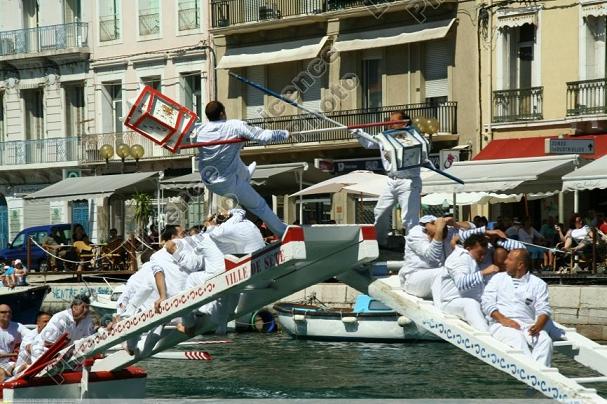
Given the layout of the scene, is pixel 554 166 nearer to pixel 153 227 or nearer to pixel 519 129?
pixel 519 129

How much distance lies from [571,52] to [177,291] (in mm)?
20809

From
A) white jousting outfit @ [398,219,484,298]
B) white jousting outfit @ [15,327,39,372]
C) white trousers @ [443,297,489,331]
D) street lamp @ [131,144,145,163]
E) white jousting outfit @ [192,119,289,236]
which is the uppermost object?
street lamp @ [131,144,145,163]

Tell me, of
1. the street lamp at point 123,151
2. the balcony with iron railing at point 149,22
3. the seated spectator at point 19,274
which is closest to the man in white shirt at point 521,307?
the seated spectator at point 19,274

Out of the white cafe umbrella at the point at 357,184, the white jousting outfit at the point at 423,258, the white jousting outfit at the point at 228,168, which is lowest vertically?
the white jousting outfit at the point at 423,258

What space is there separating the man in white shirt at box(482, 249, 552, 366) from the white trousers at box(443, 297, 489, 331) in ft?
1.18

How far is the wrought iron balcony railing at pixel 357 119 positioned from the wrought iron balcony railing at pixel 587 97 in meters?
4.14

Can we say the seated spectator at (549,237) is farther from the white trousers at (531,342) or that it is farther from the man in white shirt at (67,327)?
the white trousers at (531,342)

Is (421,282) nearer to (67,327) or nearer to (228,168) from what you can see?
(228,168)

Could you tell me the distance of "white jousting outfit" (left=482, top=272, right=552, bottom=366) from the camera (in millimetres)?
14625

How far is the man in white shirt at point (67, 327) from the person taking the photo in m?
18.0

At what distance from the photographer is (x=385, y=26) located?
4050cm

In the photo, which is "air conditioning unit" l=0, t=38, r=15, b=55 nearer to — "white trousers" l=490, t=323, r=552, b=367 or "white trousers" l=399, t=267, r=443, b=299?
"white trousers" l=399, t=267, r=443, b=299

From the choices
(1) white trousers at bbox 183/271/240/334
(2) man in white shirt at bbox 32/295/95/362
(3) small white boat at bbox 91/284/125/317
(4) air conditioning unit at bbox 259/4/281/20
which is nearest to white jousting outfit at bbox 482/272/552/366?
(1) white trousers at bbox 183/271/240/334

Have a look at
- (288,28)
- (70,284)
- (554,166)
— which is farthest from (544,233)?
(288,28)
